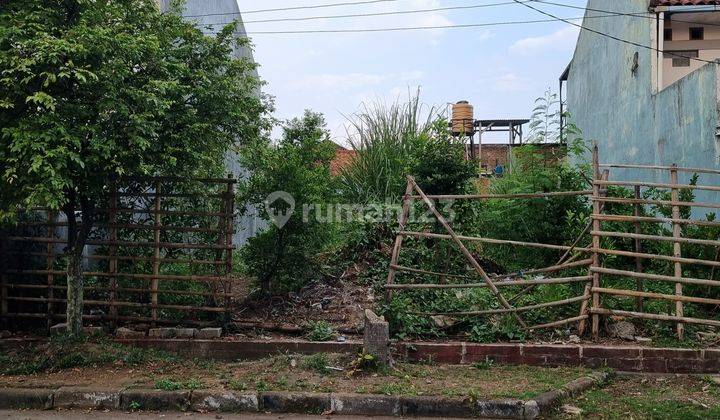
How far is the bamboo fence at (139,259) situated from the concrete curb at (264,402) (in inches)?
68.7

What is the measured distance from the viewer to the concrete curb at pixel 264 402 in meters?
4.65

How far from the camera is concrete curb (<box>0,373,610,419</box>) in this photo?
4652 mm

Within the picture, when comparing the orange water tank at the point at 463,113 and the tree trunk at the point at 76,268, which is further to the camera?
the orange water tank at the point at 463,113

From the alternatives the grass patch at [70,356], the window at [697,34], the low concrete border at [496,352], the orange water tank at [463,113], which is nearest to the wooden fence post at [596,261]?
the low concrete border at [496,352]

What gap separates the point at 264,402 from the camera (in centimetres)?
480

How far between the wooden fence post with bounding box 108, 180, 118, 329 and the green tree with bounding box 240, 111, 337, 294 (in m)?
1.54

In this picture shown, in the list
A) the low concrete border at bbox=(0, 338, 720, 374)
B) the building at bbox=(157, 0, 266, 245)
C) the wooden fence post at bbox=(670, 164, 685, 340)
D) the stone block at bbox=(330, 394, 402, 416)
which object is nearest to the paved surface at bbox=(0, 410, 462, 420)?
the stone block at bbox=(330, 394, 402, 416)

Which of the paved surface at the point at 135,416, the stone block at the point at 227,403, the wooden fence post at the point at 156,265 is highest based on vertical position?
the wooden fence post at the point at 156,265

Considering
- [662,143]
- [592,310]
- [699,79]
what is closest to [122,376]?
[592,310]

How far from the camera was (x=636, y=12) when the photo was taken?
440 inches

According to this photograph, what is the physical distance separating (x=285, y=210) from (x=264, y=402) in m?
2.80

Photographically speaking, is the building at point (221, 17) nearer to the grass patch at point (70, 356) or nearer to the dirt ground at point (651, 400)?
the grass patch at point (70, 356)

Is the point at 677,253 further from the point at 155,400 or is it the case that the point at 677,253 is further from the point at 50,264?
the point at 50,264

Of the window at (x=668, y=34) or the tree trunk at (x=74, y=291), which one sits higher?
the window at (x=668, y=34)
